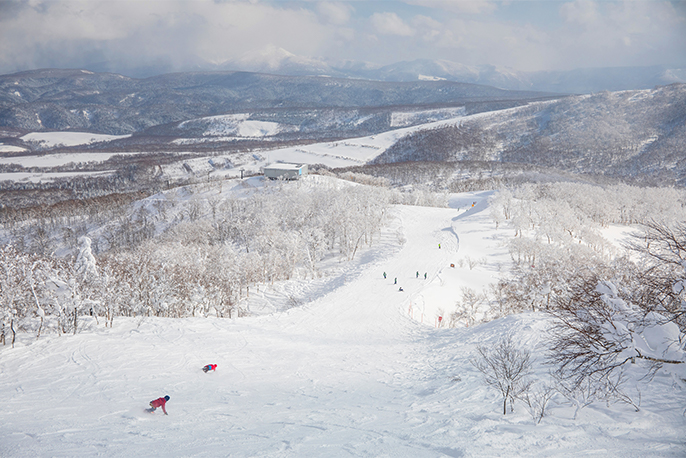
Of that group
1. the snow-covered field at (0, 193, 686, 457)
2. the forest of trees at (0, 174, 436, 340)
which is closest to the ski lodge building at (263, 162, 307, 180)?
the forest of trees at (0, 174, 436, 340)

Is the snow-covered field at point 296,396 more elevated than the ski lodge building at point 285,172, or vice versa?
the ski lodge building at point 285,172

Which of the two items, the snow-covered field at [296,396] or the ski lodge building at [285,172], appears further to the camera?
the ski lodge building at [285,172]

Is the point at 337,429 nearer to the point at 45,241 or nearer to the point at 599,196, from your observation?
the point at 599,196

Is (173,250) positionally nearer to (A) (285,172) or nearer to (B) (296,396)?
(B) (296,396)

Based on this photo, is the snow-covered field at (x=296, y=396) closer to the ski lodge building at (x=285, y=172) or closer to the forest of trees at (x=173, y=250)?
the forest of trees at (x=173, y=250)

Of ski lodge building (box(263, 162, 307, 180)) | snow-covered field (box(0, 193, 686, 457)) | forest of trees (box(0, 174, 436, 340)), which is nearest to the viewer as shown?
snow-covered field (box(0, 193, 686, 457))

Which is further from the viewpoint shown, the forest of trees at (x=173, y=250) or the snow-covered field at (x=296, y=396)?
the forest of trees at (x=173, y=250)

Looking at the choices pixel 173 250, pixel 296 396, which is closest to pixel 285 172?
pixel 173 250

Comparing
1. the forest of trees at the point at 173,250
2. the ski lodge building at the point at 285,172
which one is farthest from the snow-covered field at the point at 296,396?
the ski lodge building at the point at 285,172

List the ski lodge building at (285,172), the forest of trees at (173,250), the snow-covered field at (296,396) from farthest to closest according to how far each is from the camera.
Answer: the ski lodge building at (285,172)
the forest of trees at (173,250)
the snow-covered field at (296,396)

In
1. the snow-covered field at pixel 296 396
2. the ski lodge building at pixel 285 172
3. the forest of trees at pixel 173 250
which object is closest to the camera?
the snow-covered field at pixel 296 396

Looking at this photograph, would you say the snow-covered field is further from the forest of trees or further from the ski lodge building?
the ski lodge building
